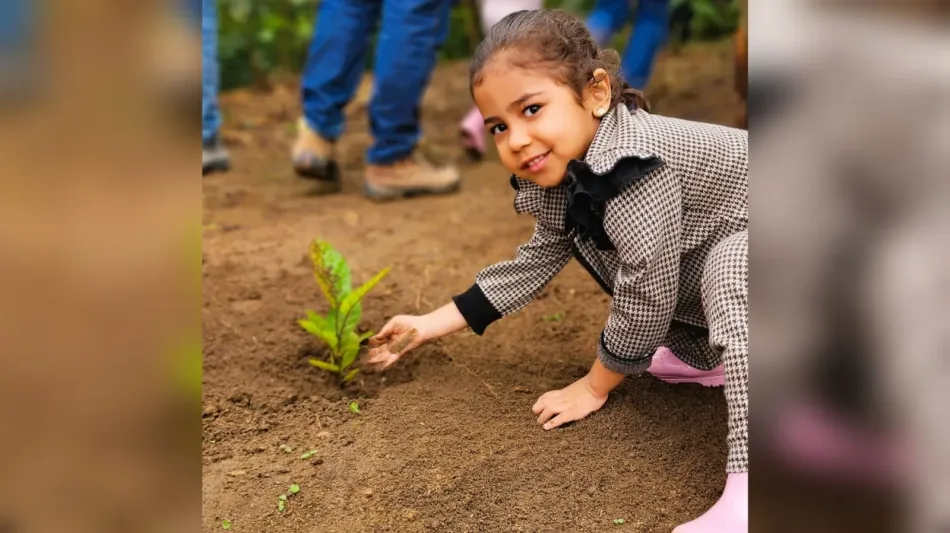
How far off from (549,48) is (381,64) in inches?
71.2

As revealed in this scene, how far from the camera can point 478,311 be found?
78.0 inches

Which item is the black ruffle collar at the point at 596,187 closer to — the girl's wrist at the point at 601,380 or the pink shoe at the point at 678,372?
the girl's wrist at the point at 601,380

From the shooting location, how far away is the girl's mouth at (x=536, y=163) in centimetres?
172

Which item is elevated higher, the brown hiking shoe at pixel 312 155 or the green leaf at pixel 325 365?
the green leaf at pixel 325 365

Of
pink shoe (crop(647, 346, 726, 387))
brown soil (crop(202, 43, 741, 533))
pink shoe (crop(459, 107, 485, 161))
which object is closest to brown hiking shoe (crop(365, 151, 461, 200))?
brown soil (crop(202, 43, 741, 533))

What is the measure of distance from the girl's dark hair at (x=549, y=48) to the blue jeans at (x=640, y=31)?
7.30 feet

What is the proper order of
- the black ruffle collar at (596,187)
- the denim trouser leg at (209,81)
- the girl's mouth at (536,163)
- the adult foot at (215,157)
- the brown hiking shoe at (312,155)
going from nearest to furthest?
the black ruffle collar at (596,187)
the girl's mouth at (536,163)
the brown hiking shoe at (312,155)
the denim trouser leg at (209,81)
the adult foot at (215,157)

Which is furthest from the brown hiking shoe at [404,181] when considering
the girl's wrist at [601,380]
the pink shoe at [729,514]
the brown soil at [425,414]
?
the pink shoe at [729,514]

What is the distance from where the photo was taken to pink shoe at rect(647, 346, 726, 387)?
6.66ft

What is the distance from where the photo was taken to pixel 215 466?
5.95ft

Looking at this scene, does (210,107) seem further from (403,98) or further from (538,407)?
(538,407)

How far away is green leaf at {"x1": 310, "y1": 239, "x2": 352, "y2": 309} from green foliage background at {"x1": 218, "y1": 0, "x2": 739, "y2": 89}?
3.40 m
